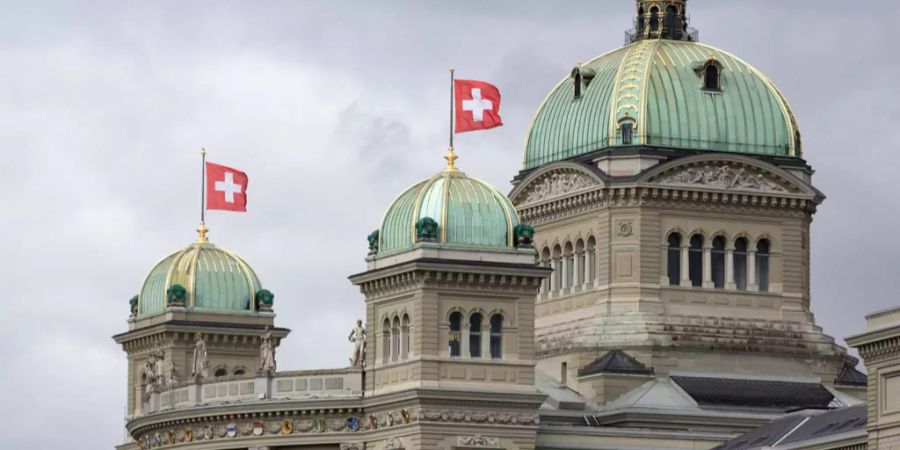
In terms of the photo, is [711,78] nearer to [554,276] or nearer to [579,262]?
[579,262]

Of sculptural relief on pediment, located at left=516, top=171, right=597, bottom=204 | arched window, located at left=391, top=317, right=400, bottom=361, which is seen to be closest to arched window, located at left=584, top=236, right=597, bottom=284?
sculptural relief on pediment, located at left=516, top=171, right=597, bottom=204

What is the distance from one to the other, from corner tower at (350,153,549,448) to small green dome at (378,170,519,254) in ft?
0.15

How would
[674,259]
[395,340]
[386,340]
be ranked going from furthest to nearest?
1. [674,259]
2. [386,340]
3. [395,340]

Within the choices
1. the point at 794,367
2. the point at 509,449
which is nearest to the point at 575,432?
the point at 509,449

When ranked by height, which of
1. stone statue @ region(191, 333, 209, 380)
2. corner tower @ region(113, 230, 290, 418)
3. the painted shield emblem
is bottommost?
the painted shield emblem

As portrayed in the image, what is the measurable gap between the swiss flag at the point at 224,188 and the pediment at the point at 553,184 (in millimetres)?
14508

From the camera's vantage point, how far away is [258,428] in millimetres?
158500

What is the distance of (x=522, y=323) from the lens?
15362cm

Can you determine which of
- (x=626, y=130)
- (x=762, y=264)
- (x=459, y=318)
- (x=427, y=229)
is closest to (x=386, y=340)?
(x=459, y=318)

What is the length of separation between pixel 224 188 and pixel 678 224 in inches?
984

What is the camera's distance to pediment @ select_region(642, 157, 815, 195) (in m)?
168

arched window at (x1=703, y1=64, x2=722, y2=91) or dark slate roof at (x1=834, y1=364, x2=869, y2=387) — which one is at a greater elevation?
arched window at (x1=703, y1=64, x2=722, y2=91)

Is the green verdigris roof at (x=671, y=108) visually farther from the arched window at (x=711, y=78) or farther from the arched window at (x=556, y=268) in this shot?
the arched window at (x=556, y=268)

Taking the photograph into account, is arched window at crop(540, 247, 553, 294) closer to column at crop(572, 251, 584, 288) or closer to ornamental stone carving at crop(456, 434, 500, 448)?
column at crop(572, 251, 584, 288)
